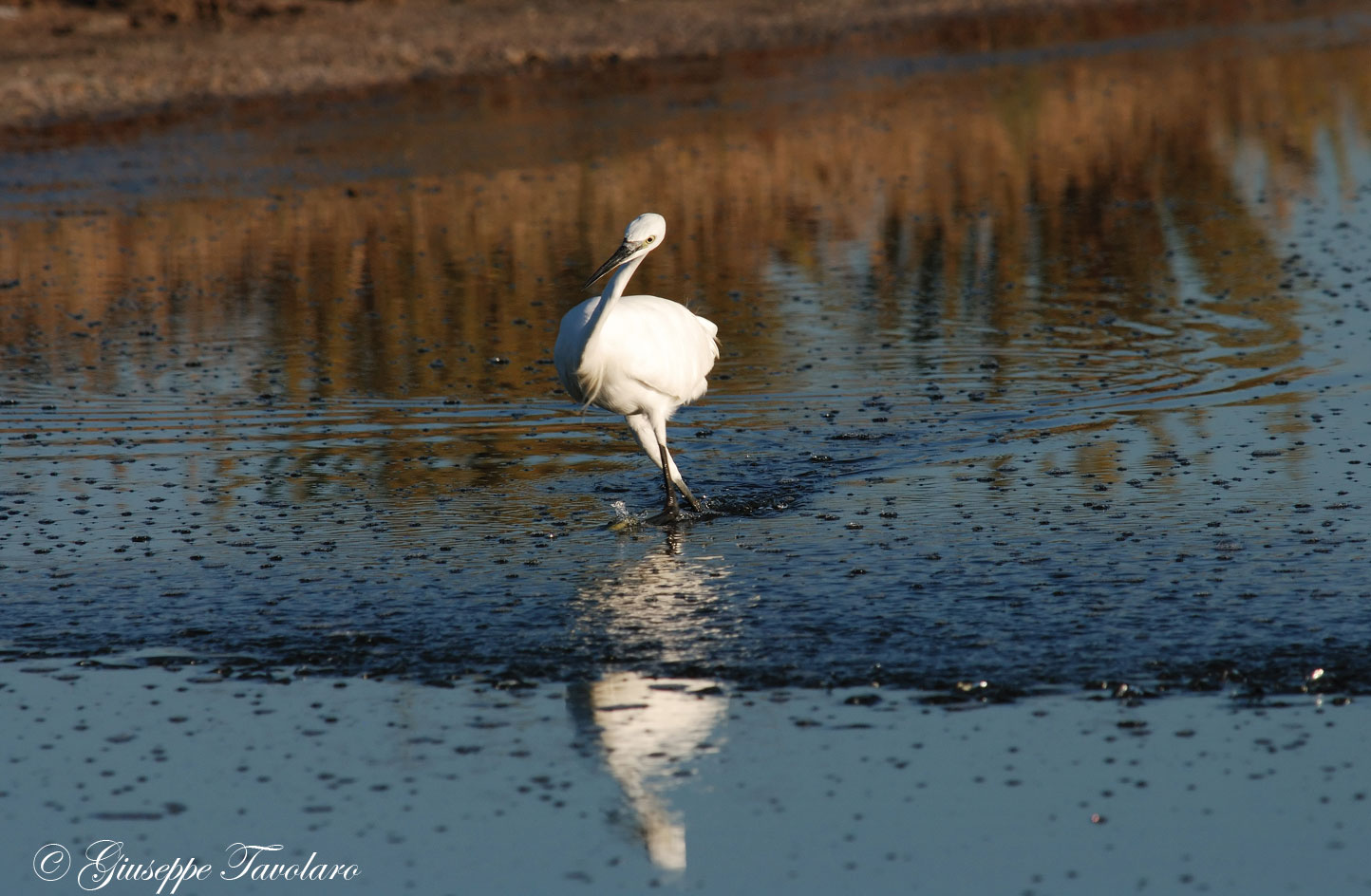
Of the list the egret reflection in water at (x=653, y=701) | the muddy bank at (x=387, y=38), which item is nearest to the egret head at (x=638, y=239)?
the egret reflection in water at (x=653, y=701)

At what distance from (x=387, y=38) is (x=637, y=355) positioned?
19.8 m

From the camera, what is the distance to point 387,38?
26953 mm

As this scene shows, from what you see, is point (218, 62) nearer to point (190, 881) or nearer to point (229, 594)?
point (229, 594)

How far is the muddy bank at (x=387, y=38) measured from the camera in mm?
23609

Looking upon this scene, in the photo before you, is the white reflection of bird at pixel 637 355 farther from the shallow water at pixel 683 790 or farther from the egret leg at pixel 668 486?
the shallow water at pixel 683 790

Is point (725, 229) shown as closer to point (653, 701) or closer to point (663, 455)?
point (663, 455)

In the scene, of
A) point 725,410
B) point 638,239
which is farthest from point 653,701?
point 725,410

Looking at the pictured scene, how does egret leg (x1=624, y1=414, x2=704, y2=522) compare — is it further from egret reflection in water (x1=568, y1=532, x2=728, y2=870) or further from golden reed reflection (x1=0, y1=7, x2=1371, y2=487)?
golden reed reflection (x1=0, y1=7, x2=1371, y2=487)

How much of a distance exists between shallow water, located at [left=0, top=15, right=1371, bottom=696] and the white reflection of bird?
45 cm

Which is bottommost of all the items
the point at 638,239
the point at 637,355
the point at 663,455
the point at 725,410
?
the point at 725,410

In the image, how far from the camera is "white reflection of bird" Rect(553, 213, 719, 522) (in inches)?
327

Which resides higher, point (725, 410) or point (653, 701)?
point (725, 410)

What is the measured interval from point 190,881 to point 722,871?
163 cm

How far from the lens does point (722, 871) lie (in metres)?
5.29
